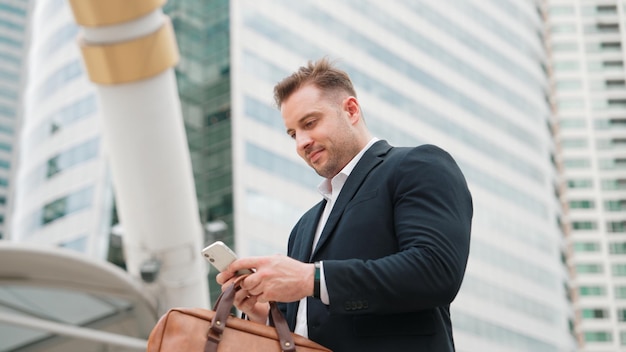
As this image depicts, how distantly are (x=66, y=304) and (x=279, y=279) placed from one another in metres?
10.8

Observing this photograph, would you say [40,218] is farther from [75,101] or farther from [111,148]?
[111,148]

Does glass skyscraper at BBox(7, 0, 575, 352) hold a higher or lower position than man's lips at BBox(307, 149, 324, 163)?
lower

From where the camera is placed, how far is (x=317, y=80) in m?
2.85

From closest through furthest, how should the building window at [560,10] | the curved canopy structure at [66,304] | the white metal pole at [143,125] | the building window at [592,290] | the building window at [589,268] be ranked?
1. the white metal pole at [143,125]
2. the curved canopy structure at [66,304]
3. the building window at [592,290]
4. the building window at [589,268]
5. the building window at [560,10]

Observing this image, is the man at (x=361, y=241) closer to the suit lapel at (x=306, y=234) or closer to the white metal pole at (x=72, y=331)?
the suit lapel at (x=306, y=234)

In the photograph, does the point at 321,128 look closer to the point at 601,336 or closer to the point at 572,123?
the point at 601,336

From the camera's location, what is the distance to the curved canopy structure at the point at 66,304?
1120cm

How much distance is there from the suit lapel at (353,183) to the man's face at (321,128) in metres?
0.07

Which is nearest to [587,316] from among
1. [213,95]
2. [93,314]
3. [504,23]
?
[504,23]

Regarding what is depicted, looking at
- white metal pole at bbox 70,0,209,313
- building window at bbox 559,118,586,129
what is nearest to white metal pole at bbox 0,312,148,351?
white metal pole at bbox 70,0,209,313

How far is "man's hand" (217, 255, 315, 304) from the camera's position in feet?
7.84

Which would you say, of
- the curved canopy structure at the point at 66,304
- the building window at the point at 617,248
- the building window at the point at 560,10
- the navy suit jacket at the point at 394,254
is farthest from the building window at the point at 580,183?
the navy suit jacket at the point at 394,254

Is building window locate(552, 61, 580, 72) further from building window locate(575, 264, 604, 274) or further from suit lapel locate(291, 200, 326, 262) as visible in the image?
suit lapel locate(291, 200, 326, 262)

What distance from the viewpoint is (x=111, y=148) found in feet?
27.2
